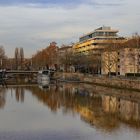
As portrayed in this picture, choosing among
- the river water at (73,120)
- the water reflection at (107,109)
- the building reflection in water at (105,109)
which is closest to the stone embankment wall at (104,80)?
the water reflection at (107,109)

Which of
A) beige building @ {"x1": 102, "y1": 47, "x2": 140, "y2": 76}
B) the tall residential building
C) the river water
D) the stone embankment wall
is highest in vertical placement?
the tall residential building

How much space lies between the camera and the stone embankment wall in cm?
5076

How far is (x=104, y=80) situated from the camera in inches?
2505

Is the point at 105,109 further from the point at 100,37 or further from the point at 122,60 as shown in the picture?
the point at 100,37

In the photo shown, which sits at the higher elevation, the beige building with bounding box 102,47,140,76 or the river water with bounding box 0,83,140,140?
the beige building with bounding box 102,47,140,76

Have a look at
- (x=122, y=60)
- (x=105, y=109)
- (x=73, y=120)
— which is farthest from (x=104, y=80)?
(x=73, y=120)

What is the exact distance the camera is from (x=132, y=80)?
2003 inches

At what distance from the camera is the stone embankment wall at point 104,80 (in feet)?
167

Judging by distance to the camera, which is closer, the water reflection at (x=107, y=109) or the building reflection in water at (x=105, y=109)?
the water reflection at (x=107, y=109)

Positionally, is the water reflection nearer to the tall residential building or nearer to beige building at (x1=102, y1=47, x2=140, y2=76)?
beige building at (x1=102, y1=47, x2=140, y2=76)

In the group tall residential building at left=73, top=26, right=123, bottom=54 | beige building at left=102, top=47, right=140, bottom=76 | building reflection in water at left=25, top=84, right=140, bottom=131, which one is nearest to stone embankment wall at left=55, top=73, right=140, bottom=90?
building reflection in water at left=25, top=84, right=140, bottom=131

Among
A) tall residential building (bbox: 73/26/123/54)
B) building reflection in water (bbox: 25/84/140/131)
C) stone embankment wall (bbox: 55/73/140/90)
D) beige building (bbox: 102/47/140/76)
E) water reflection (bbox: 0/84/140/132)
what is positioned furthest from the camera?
tall residential building (bbox: 73/26/123/54)

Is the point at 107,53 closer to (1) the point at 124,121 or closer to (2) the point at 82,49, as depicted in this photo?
(1) the point at 124,121

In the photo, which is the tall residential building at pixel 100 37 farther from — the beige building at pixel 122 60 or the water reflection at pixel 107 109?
the water reflection at pixel 107 109
